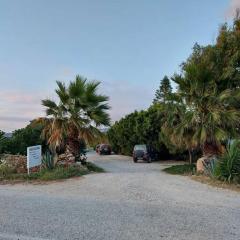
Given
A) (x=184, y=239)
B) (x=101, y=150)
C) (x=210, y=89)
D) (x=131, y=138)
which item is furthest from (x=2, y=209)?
(x=101, y=150)

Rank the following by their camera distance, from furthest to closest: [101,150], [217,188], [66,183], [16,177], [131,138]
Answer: [101,150]
[131,138]
[16,177]
[66,183]
[217,188]

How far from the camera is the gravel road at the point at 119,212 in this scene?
21.1ft

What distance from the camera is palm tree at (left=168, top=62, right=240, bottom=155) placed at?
55.4 ft

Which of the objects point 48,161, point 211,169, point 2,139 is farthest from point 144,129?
point 211,169

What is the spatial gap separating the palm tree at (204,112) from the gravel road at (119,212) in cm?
482

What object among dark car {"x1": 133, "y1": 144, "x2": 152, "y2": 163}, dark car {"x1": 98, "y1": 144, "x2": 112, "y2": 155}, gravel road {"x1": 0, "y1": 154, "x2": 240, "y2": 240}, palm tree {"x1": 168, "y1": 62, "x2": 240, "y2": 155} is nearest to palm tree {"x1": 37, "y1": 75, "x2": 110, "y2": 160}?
palm tree {"x1": 168, "y1": 62, "x2": 240, "y2": 155}

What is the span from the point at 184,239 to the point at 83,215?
239 cm

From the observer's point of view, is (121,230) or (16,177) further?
(16,177)

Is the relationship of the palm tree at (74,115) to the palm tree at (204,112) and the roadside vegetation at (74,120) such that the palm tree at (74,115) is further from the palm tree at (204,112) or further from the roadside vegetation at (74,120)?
the palm tree at (204,112)

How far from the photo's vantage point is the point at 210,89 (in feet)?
58.7

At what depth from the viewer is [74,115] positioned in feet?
60.3

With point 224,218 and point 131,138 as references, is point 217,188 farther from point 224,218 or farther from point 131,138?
point 131,138

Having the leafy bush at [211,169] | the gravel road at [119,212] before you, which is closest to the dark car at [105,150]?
the leafy bush at [211,169]

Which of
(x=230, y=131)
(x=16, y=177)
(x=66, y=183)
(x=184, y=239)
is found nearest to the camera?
(x=184, y=239)
